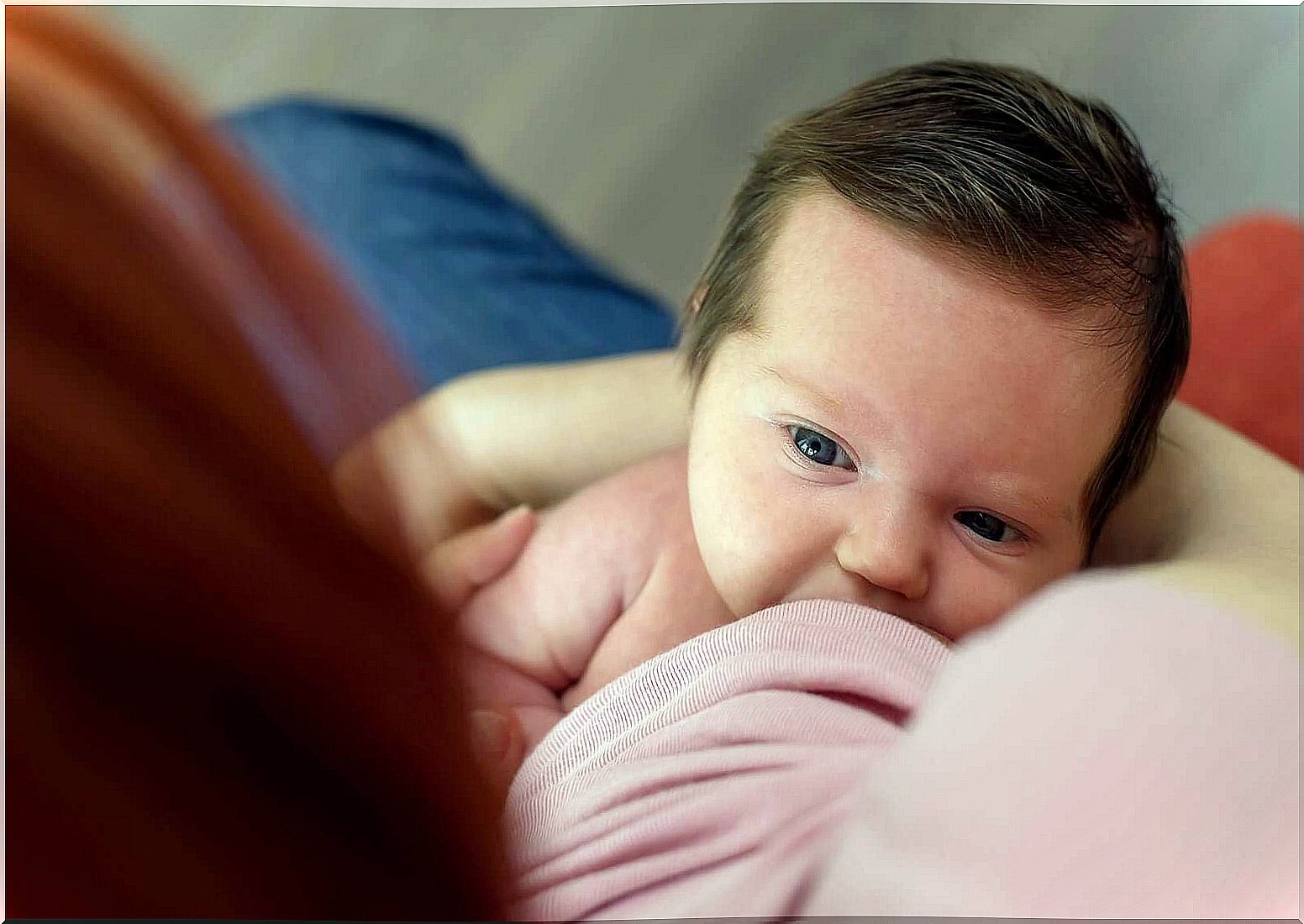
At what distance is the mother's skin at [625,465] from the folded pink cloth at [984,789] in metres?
0.05

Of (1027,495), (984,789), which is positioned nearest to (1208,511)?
(1027,495)

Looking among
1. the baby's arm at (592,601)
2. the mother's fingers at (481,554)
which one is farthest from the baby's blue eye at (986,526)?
the mother's fingers at (481,554)

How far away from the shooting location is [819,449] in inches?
18.4

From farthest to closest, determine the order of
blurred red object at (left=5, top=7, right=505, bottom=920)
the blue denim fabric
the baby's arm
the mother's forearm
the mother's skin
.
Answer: the blue denim fabric < the mother's forearm < the baby's arm < the mother's skin < blurred red object at (left=5, top=7, right=505, bottom=920)

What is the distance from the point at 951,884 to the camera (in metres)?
0.31

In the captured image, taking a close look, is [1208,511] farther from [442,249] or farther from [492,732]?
[442,249]

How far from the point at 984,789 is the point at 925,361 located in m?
0.19

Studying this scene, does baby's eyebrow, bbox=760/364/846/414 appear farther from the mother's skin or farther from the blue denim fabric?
the blue denim fabric

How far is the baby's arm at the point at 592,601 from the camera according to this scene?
0.52m


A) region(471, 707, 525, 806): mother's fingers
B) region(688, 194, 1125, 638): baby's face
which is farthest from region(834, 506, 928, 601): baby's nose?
region(471, 707, 525, 806): mother's fingers

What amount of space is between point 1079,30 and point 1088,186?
0.12 metres

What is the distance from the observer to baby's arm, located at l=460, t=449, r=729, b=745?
521mm

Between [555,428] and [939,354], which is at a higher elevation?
[939,354]

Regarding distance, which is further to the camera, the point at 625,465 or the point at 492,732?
the point at 625,465
